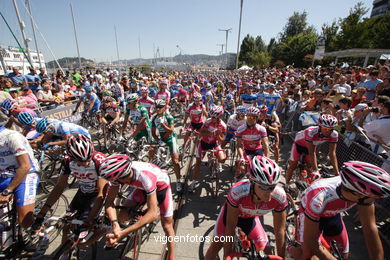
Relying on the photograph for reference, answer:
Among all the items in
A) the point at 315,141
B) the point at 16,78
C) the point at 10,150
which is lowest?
the point at 315,141

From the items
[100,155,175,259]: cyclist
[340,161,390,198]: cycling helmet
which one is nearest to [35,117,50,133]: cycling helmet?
[100,155,175,259]: cyclist

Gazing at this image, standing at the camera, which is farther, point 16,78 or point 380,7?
point 380,7

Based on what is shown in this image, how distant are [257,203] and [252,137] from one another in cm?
239

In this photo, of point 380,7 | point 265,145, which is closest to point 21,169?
point 265,145

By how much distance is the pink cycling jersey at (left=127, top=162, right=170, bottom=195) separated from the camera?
9.21ft

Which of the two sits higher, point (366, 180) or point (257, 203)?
point (366, 180)

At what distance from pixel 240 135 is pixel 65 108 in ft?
29.2

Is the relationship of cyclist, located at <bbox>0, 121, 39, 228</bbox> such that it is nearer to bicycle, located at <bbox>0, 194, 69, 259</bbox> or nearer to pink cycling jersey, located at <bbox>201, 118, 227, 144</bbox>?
bicycle, located at <bbox>0, 194, 69, 259</bbox>

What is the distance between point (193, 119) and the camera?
23.0 ft

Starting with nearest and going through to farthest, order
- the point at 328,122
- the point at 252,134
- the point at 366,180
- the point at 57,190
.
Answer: the point at 366,180
the point at 57,190
the point at 328,122
the point at 252,134

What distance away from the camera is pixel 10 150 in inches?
123

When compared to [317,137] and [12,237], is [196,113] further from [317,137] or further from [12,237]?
[12,237]

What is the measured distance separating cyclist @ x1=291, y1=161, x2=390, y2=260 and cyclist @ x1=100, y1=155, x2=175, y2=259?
1.91m

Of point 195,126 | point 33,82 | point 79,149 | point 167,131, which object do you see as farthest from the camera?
point 33,82
